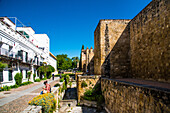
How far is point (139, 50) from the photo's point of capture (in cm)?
757

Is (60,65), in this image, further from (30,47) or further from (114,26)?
(114,26)

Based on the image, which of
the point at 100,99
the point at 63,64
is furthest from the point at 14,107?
the point at 63,64

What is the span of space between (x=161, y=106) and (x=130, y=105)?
1.65 m

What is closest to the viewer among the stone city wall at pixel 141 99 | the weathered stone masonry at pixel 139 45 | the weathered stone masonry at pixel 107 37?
the stone city wall at pixel 141 99

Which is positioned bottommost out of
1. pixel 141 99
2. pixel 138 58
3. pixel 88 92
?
pixel 88 92

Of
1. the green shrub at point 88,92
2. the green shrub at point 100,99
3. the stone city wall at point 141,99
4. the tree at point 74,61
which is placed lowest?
the green shrub at point 100,99

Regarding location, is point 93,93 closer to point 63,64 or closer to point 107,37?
point 107,37

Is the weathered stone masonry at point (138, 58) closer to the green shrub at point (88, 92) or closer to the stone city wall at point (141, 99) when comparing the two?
the stone city wall at point (141, 99)

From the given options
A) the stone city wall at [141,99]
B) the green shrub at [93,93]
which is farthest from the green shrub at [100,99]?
the stone city wall at [141,99]

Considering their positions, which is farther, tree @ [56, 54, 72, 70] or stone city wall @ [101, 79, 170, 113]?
tree @ [56, 54, 72, 70]

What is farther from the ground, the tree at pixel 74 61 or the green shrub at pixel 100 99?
the tree at pixel 74 61

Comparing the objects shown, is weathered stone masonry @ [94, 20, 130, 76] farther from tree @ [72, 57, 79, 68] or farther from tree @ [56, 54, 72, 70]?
tree @ [72, 57, 79, 68]

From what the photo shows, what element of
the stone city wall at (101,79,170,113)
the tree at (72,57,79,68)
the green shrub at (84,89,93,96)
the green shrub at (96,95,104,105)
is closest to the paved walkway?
the green shrub at (84,89,93,96)

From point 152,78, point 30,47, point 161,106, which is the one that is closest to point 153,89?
point 161,106
